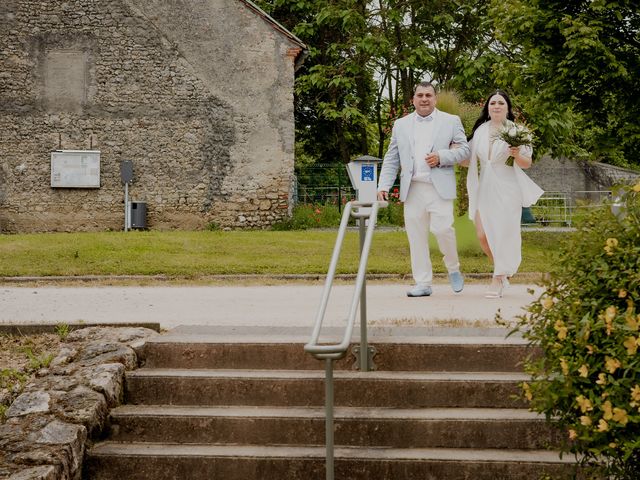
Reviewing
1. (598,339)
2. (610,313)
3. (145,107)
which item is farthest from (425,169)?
(145,107)

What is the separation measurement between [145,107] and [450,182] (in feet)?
52.7

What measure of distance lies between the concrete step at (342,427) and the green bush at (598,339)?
0.98 metres

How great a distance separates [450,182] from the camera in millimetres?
9148

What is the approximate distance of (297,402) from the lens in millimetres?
5770

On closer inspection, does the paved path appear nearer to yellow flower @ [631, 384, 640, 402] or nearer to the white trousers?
the white trousers

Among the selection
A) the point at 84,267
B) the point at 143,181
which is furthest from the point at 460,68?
the point at 84,267

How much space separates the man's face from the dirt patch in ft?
14.4

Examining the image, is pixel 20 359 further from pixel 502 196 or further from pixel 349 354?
pixel 502 196

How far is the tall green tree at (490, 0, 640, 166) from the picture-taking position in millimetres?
16422

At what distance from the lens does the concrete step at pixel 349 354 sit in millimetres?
5879

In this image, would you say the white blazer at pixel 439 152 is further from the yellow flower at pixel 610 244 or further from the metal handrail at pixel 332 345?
the yellow flower at pixel 610 244

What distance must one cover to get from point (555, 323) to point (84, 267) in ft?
34.4

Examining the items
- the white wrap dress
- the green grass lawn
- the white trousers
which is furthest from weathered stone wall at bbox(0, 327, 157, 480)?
the green grass lawn

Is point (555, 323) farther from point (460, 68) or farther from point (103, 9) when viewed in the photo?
point (460, 68)
